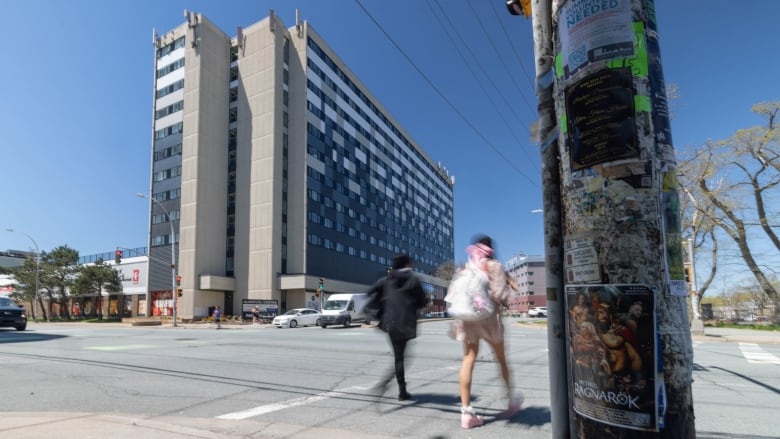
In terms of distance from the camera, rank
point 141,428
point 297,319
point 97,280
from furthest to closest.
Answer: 1. point 97,280
2. point 297,319
3. point 141,428

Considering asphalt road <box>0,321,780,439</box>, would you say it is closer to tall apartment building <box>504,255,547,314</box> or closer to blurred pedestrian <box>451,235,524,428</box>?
blurred pedestrian <box>451,235,524,428</box>

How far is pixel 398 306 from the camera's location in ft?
17.2

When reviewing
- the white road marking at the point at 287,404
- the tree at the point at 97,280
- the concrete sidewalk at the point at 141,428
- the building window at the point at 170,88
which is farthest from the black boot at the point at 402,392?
the tree at the point at 97,280

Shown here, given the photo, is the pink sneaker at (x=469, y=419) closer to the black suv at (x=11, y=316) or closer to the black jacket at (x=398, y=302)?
the black jacket at (x=398, y=302)

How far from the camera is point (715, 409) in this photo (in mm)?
5195

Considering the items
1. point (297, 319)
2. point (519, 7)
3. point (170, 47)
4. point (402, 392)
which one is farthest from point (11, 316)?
point (170, 47)

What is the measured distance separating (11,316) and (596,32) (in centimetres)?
2532

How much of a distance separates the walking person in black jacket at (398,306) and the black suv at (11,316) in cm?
2184

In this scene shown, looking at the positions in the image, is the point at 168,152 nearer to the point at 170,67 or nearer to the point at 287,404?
the point at 170,67

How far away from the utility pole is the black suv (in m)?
24.8

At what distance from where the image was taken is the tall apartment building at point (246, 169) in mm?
48281

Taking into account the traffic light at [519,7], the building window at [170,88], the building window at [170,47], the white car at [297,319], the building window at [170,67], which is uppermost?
the building window at [170,47]

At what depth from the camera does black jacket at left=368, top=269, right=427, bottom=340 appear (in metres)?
5.19

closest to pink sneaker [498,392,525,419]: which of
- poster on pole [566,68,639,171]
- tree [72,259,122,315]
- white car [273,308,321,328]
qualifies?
poster on pole [566,68,639,171]
